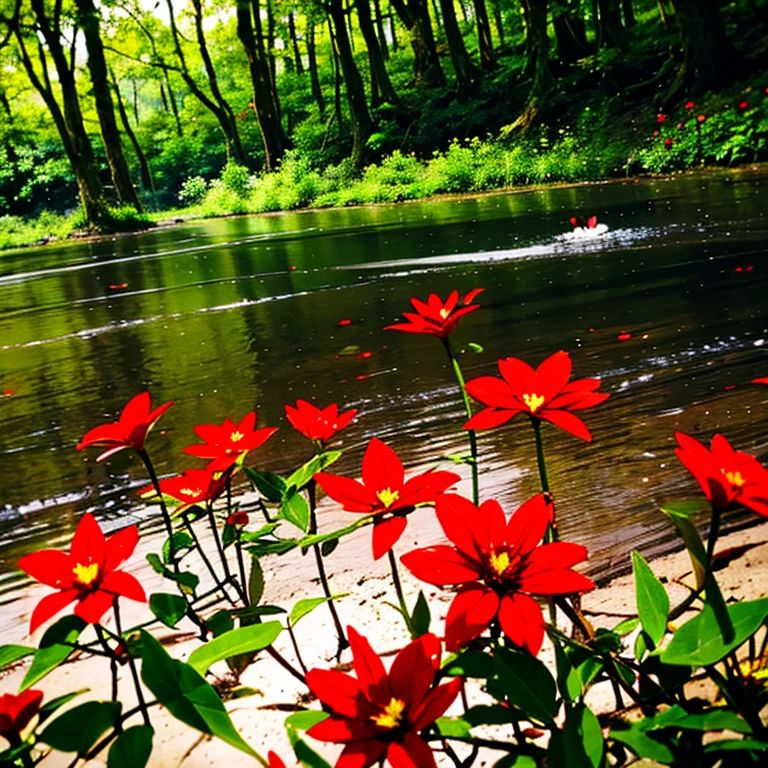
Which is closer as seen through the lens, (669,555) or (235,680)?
(235,680)

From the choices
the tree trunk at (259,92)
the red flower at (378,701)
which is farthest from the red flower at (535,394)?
the tree trunk at (259,92)

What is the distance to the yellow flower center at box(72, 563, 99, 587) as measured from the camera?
25.2 inches

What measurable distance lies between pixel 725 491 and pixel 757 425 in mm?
1319

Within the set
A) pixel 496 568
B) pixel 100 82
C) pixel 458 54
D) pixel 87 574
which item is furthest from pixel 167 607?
pixel 458 54

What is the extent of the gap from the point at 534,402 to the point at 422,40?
26329 mm

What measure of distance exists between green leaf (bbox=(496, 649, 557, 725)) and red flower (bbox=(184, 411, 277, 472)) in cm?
39

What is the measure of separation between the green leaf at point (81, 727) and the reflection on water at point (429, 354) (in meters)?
0.56

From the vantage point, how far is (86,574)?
0.64 metres

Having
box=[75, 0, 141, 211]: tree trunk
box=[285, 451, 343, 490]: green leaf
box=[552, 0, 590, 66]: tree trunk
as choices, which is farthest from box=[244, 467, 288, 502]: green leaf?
box=[75, 0, 141, 211]: tree trunk

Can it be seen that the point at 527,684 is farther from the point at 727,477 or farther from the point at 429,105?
the point at 429,105

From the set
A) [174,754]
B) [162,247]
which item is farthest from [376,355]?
[162,247]

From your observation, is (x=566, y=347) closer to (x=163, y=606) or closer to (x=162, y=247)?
(x=163, y=606)

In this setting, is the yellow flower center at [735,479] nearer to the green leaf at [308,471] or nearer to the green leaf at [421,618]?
the green leaf at [421,618]

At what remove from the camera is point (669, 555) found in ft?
3.99
